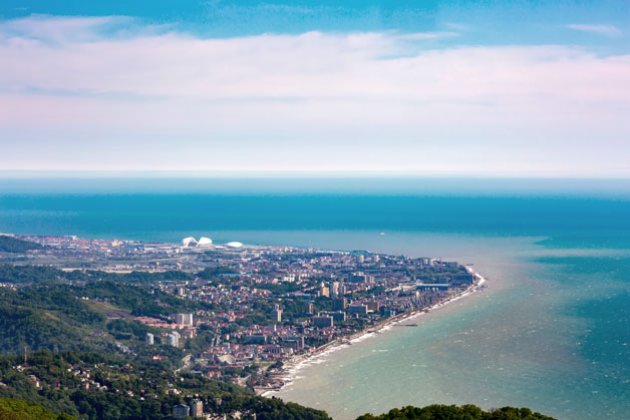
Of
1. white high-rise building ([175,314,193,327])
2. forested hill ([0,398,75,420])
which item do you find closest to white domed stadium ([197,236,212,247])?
white high-rise building ([175,314,193,327])

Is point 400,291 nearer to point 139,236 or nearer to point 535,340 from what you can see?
point 535,340

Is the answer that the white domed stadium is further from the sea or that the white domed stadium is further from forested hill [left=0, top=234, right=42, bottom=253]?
forested hill [left=0, top=234, right=42, bottom=253]

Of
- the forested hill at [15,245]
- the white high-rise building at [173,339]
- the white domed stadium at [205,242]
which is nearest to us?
the white high-rise building at [173,339]

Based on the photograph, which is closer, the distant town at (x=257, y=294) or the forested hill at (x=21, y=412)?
the forested hill at (x=21, y=412)

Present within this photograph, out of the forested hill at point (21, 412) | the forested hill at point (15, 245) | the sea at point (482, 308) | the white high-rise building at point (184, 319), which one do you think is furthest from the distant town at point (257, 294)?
the forested hill at point (21, 412)

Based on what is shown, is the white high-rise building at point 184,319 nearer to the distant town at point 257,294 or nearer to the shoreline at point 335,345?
the distant town at point 257,294
